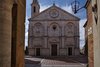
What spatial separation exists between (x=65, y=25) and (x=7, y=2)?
142 ft

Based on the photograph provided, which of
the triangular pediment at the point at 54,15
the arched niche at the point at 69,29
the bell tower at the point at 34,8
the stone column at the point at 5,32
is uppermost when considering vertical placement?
the bell tower at the point at 34,8

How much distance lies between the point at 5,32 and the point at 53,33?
42912 mm

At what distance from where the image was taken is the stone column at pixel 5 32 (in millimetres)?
4434

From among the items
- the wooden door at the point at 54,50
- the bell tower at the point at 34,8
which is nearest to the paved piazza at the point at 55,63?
the wooden door at the point at 54,50

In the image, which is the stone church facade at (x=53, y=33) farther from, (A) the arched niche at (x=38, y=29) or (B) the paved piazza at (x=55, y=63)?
(B) the paved piazza at (x=55, y=63)

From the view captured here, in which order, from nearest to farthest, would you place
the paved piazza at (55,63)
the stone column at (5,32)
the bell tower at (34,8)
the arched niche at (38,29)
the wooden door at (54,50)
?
the stone column at (5,32)
the paved piazza at (55,63)
the wooden door at (54,50)
the arched niche at (38,29)
the bell tower at (34,8)

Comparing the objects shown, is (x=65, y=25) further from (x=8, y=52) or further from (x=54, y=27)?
(x=8, y=52)

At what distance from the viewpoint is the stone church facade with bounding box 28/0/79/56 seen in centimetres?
4653

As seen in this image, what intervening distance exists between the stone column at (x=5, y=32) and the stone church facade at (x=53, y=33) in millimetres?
41670

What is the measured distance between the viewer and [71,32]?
47.4 metres

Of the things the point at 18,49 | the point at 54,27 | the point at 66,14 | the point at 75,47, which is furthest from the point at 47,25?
the point at 18,49

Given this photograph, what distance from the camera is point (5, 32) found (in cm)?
453

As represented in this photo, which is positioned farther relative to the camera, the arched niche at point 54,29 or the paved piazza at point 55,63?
the arched niche at point 54,29

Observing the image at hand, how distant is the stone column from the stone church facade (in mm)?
41670
